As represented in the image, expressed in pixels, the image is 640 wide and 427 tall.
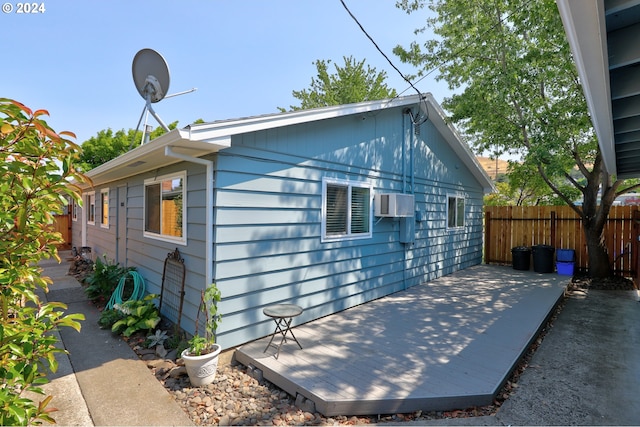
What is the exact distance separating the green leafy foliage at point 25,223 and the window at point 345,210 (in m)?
3.58

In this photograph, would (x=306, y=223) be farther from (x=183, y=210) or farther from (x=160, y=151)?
(x=160, y=151)

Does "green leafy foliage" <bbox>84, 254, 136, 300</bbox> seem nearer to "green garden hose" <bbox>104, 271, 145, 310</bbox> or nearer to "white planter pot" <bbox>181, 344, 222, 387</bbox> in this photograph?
"green garden hose" <bbox>104, 271, 145, 310</bbox>

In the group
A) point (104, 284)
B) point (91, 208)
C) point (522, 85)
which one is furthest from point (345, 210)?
point (91, 208)

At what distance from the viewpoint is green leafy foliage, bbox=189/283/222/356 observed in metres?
3.39

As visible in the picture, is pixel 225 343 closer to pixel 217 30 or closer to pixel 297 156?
pixel 297 156

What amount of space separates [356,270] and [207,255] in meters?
2.72

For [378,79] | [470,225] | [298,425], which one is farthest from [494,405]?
[378,79]

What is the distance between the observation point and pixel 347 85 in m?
19.4

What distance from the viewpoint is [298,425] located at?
272cm

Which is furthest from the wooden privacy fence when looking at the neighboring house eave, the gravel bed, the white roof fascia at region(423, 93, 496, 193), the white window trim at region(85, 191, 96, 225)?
the white window trim at region(85, 191, 96, 225)

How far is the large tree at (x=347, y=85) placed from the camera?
19297mm

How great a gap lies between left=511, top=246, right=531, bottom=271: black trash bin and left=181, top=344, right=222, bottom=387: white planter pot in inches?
358

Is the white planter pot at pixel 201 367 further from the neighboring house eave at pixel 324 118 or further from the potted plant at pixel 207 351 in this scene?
the neighboring house eave at pixel 324 118

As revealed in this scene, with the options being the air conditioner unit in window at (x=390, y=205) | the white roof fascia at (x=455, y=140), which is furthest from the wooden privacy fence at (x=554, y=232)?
the air conditioner unit in window at (x=390, y=205)
